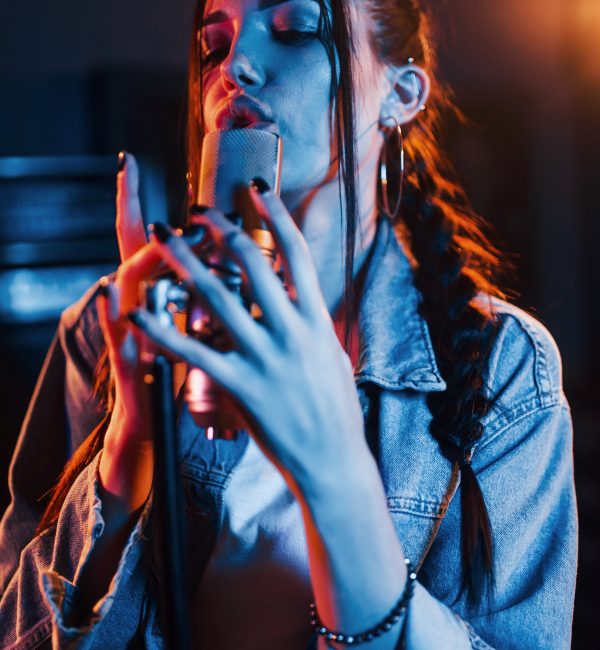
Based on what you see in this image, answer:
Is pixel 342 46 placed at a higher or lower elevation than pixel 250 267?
higher

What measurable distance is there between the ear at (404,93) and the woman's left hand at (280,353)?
57cm

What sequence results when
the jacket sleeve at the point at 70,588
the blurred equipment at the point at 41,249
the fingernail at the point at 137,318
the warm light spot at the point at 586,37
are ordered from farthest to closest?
the warm light spot at the point at 586,37 → the blurred equipment at the point at 41,249 → the jacket sleeve at the point at 70,588 → the fingernail at the point at 137,318

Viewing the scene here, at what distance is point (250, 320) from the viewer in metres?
0.57

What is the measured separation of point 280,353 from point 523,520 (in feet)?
1.60

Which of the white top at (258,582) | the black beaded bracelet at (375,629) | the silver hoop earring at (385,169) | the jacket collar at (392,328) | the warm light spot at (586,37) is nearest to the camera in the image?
the black beaded bracelet at (375,629)

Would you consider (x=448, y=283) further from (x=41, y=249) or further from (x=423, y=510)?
(x=41, y=249)

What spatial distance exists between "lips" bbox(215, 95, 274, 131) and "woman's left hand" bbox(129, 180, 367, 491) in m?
0.36

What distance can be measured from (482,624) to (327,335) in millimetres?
479

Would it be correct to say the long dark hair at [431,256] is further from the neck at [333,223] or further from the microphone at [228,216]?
the microphone at [228,216]

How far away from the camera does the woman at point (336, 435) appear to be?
0.65m

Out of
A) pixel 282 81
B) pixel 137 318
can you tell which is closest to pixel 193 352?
pixel 137 318

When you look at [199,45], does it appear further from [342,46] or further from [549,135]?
[549,135]

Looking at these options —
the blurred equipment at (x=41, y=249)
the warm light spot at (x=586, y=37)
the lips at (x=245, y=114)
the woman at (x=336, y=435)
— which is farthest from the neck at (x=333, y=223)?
the warm light spot at (x=586, y=37)

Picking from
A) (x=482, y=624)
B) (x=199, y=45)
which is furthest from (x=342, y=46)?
(x=482, y=624)
